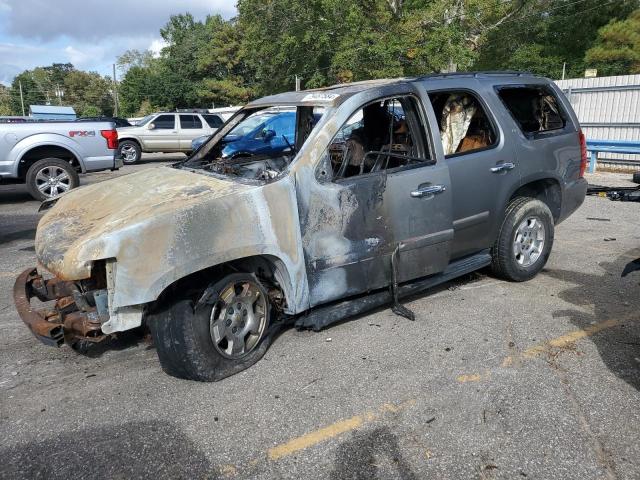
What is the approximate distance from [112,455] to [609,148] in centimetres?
1415

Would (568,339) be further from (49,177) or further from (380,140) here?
(49,177)

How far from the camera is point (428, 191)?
163 inches

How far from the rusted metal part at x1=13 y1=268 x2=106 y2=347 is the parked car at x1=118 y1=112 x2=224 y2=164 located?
1521 centimetres

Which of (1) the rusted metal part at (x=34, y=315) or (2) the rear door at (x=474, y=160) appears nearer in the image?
(1) the rusted metal part at (x=34, y=315)

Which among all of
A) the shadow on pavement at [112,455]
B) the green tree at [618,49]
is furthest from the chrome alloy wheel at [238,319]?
the green tree at [618,49]

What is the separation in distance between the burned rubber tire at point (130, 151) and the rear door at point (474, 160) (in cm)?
1538

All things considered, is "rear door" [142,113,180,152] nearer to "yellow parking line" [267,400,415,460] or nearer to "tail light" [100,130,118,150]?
"tail light" [100,130,118,150]

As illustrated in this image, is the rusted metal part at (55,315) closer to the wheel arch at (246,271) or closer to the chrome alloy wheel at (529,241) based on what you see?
the wheel arch at (246,271)

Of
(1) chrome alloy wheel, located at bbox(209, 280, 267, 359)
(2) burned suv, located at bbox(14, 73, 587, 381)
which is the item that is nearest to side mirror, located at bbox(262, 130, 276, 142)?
(2) burned suv, located at bbox(14, 73, 587, 381)

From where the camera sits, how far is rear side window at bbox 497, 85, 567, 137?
5.29m

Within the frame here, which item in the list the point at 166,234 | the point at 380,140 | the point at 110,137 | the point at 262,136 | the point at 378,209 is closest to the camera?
the point at 166,234

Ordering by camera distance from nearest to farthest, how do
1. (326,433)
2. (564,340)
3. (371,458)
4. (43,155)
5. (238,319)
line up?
1. (371,458)
2. (326,433)
3. (238,319)
4. (564,340)
5. (43,155)

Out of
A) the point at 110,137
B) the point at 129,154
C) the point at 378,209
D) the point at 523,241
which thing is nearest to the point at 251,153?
the point at 378,209

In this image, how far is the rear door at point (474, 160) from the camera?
4442mm
